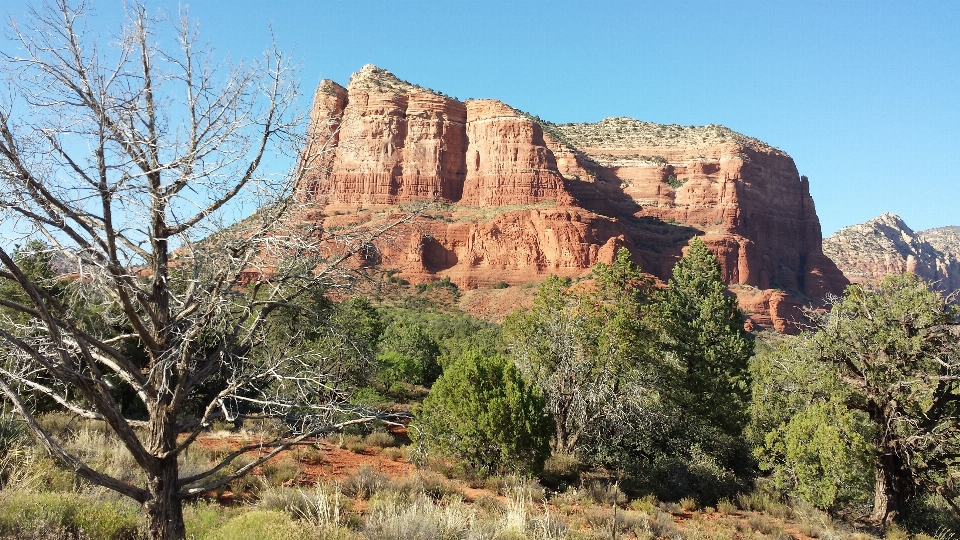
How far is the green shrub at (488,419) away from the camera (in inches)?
473

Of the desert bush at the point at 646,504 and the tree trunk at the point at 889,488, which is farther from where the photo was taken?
the tree trunk at the point at 889,488

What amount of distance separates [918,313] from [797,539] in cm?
577

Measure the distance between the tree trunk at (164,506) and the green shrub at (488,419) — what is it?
8.18 metres

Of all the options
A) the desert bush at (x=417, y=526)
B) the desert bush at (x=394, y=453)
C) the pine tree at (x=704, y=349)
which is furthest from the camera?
the pine tree at (x=704, y=349)

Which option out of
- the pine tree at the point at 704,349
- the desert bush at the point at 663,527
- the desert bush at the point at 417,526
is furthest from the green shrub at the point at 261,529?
the pine tree at the point at 704,349

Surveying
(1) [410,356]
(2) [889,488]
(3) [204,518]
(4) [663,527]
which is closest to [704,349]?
(2) [889,488]

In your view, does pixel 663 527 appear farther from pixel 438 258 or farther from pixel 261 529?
pixel 438 258

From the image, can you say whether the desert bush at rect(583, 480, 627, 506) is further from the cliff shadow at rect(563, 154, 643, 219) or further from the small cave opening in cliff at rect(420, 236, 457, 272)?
the cliff shadow at rect(563, 154, 643, 219)

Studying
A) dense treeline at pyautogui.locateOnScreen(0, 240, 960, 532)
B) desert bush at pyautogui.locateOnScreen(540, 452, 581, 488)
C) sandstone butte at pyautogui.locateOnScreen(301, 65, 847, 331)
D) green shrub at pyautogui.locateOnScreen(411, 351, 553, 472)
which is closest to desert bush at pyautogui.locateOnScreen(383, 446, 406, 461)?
dense treeline at pyautogui.locateOnScreen(0, 240, 960, 532)

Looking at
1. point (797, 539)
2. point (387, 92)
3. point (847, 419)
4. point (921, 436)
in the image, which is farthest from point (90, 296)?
point (387, 92)

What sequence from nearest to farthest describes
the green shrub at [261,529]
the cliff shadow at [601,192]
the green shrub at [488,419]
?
the green shrub at [261,529] → the green shrub at [488,419] → the cliff shadow at [601,192]

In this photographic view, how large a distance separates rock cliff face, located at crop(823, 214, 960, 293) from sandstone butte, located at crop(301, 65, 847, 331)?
104 feet

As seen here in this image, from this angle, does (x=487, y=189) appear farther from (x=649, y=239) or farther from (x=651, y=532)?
(x=651, y=532)

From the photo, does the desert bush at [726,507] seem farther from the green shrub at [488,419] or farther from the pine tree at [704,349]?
the green shrub at [488,419]
